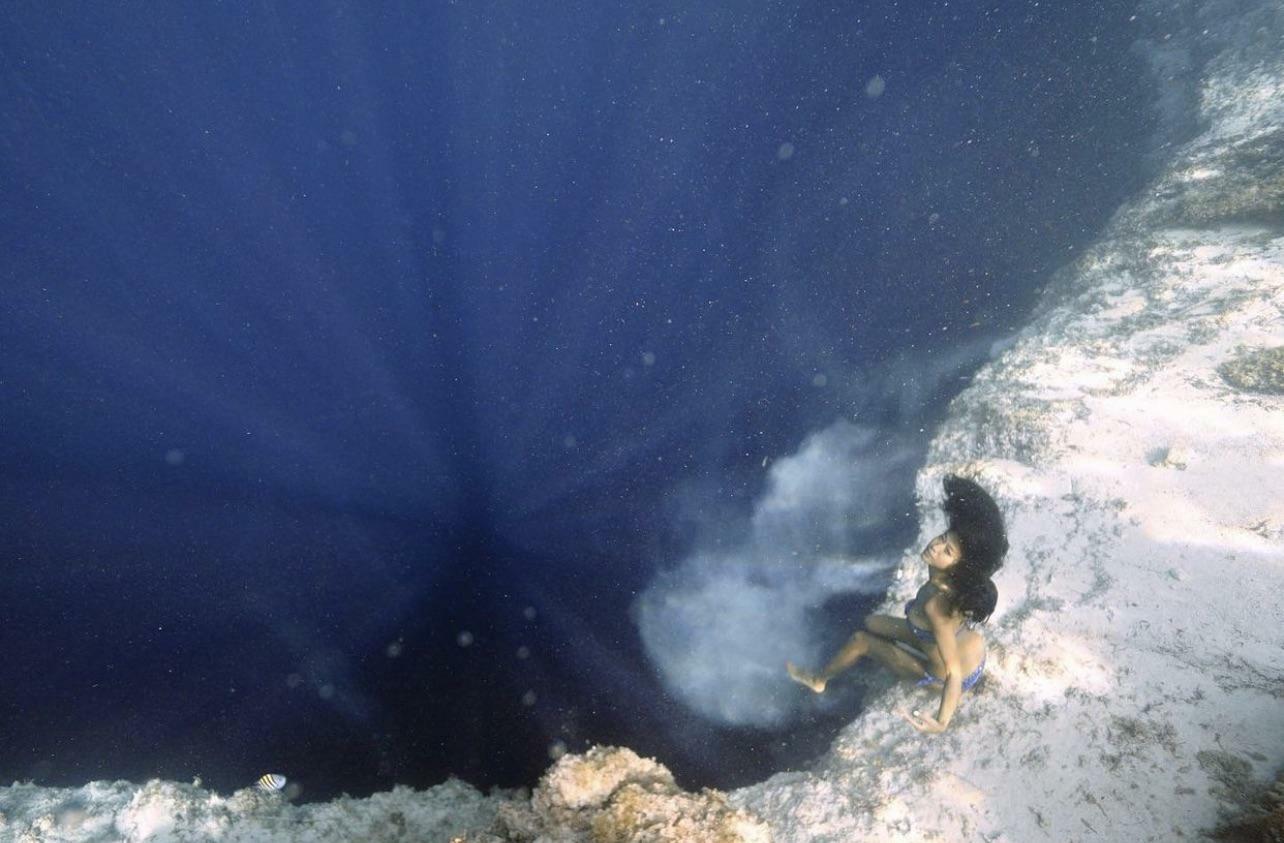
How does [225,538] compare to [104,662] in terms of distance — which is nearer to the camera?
[104,662]

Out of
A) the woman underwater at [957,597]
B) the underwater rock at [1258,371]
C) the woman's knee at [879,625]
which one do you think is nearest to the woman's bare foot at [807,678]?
the woman's knee at [879,625]

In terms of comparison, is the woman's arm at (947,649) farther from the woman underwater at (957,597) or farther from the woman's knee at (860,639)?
the woman's knee at (860,639)

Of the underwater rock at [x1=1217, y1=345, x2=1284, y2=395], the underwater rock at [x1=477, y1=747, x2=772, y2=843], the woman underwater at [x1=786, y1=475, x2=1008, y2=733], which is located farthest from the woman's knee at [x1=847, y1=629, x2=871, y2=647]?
the underwater rock at [x1=1217, y1=345, x2=1284, y2=395]

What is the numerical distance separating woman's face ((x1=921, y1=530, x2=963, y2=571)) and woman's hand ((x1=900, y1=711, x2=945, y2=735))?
814mm

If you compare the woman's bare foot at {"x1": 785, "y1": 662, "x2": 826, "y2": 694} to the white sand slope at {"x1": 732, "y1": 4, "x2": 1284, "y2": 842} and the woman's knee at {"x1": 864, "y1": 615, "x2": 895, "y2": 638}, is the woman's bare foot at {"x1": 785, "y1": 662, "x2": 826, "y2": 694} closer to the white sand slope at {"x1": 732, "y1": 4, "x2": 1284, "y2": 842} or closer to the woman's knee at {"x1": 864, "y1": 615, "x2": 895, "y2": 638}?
the white sand slope at {"x1": 732, "y1": 4, "x2": 1284, "y2": 842}

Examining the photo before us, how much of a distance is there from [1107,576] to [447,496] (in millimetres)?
6157

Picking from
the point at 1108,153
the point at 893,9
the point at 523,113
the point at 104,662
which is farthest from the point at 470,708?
the point at 893,9

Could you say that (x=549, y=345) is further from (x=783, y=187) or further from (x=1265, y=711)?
(x=1265, y=711)

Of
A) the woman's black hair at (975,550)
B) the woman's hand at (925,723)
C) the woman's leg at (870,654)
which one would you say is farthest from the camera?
the woman's leg at (870,654)

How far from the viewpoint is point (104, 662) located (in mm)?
5023

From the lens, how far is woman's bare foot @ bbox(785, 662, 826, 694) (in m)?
3.36

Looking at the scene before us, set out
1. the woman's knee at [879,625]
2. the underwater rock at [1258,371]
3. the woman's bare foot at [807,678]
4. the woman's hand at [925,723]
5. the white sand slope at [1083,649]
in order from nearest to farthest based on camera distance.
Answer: the white sand slope at [1083,649], the woman's hand at [925,723], the woman's knee at [879,625], the woman's bare foot at [807,678], the underwater rock at [1258,371]

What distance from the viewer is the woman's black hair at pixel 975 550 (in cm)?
248

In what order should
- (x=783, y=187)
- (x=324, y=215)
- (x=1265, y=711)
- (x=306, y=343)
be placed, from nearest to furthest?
1. (x=1265, y=711)
2. (x=306, y=343)
3. (x=324, y=215)
4. (x=783, y=187)
